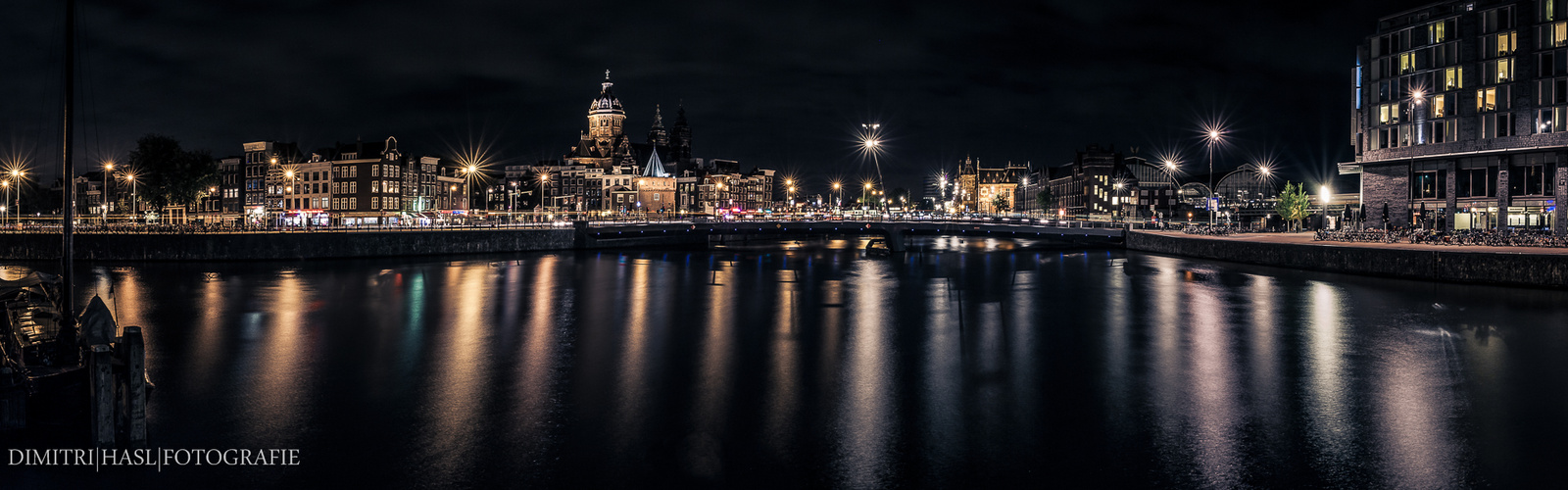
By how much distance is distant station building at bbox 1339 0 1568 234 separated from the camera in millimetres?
65812

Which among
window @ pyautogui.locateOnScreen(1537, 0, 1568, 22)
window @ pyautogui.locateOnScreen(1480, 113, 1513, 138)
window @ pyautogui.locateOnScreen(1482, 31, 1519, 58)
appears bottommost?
window @ pyautogui.locateOnScreen(1480, 113, 1513, 138)

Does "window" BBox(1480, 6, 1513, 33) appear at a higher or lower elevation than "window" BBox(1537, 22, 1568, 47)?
higher

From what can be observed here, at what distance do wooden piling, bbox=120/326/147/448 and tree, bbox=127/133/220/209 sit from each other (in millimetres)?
112641

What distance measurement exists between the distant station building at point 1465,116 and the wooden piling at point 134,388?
83.2 metres

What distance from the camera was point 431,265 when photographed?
6347cm

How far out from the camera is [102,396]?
43.3 feet

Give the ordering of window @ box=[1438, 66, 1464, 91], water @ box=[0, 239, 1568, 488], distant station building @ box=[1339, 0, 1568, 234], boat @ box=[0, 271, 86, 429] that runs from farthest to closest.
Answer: window @ box=[1438, 66, 1464, 91], distant station building @ box=[1339, 0, 1568, 234], boat @ box=[0, 271, 86, 429], water @ box=[0, 239, 1568, 488]

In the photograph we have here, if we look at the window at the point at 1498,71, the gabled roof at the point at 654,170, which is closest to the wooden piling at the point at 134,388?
the window at the point at 1498,71

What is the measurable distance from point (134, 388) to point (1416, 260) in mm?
58387

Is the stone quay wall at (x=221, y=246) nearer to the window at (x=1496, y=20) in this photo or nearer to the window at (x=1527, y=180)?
the window at (x=1527, y=180)

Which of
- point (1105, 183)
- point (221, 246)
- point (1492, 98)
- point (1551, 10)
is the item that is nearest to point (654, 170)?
point (1105, 183)

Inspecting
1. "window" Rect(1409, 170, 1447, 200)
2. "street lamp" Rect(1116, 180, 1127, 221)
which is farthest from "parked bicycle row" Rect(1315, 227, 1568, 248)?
"street lamp" Rect(1116, 180, 1127, 221)

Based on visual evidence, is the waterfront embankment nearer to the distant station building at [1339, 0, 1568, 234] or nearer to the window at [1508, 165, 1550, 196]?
the window at [1508, 165, 1550, 196]

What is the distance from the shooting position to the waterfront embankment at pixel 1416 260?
141ft
